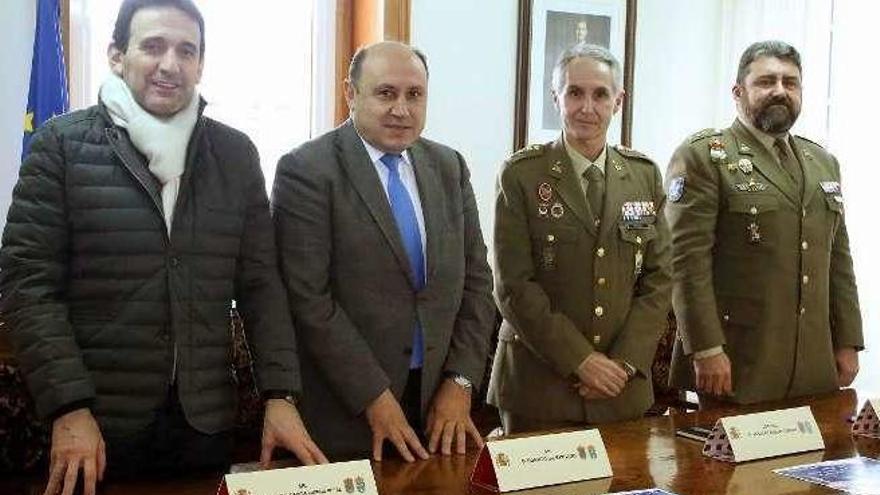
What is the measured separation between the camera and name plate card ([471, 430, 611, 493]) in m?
1.71

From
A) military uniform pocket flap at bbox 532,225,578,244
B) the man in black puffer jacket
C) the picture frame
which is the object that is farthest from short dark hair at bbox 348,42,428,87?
the picture frame

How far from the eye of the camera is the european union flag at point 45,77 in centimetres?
364

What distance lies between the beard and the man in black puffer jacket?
1548 millimetres

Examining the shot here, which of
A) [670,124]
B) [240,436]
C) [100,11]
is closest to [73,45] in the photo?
[100,11]

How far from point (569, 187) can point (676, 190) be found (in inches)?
16.5

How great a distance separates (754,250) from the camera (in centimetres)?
272

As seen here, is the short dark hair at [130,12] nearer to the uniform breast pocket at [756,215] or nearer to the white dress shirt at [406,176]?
the white dress shirt at [406,176]

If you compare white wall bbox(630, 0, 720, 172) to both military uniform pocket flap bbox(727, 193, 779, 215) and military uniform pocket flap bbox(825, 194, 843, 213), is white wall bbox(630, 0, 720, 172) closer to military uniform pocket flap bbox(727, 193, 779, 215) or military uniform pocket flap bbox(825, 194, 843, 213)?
military uniform pocket flap bbox(825, 194, 843, 213)

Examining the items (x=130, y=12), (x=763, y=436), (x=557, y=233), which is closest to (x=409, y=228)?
(x=557, y=233)

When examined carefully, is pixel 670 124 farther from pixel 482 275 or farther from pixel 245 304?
pixel 245 304

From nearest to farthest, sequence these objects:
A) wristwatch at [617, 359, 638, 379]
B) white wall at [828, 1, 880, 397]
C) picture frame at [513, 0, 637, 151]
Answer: wristwatch at [617, 359, 638, 379] → white wall at [828, 1, 880, 397] → picture frame at [513, 0, 637, 151]

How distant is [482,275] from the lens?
232 centimetres

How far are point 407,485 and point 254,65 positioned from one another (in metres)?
3.04

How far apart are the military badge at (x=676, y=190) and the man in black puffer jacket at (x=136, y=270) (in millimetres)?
1295
